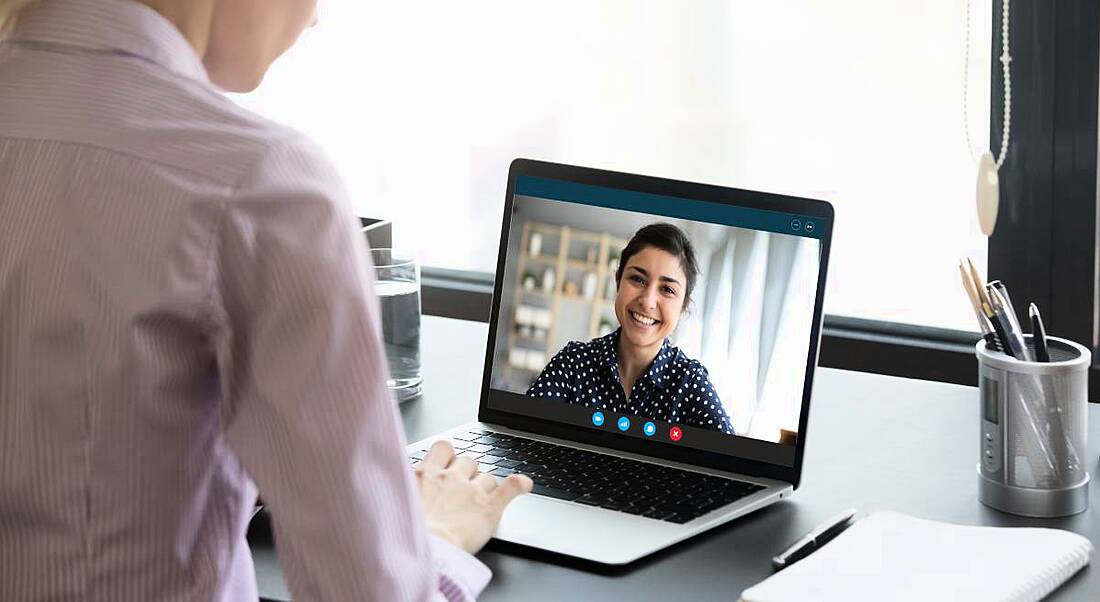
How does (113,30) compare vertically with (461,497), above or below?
above

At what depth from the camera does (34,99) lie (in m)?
0.74

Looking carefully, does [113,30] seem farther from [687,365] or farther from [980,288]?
[980,288]

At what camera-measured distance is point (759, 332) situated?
50.0 inches

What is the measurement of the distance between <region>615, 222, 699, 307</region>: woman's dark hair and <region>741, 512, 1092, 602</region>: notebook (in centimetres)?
30

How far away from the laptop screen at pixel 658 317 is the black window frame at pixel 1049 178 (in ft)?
2.85

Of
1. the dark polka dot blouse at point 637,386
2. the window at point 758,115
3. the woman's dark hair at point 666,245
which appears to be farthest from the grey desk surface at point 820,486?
the window at point 758,115

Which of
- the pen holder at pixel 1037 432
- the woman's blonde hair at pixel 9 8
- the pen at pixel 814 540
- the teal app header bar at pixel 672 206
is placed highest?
the woman's blonde hair at pixel 9 8

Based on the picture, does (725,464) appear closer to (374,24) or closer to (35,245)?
(35,245)

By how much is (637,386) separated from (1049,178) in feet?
3.23

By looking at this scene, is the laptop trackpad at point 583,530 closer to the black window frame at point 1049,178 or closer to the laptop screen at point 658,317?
the laptop screen at point 658,317

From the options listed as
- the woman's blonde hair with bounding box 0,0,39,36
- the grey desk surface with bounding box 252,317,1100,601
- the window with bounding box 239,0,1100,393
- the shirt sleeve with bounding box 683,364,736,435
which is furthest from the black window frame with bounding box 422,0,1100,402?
the woman's blonde hair with bounding box 0,0,39,36

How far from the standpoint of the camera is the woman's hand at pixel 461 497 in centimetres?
110

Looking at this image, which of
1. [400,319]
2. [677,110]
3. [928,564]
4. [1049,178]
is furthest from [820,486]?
[677,110]

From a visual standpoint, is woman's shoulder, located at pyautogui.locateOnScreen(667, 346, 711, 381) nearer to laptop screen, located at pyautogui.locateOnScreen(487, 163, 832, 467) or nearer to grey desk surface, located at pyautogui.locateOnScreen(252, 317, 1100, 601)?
laptop screen, located at pyautogui.locateOnScreen(487, 163, 832, 467)
